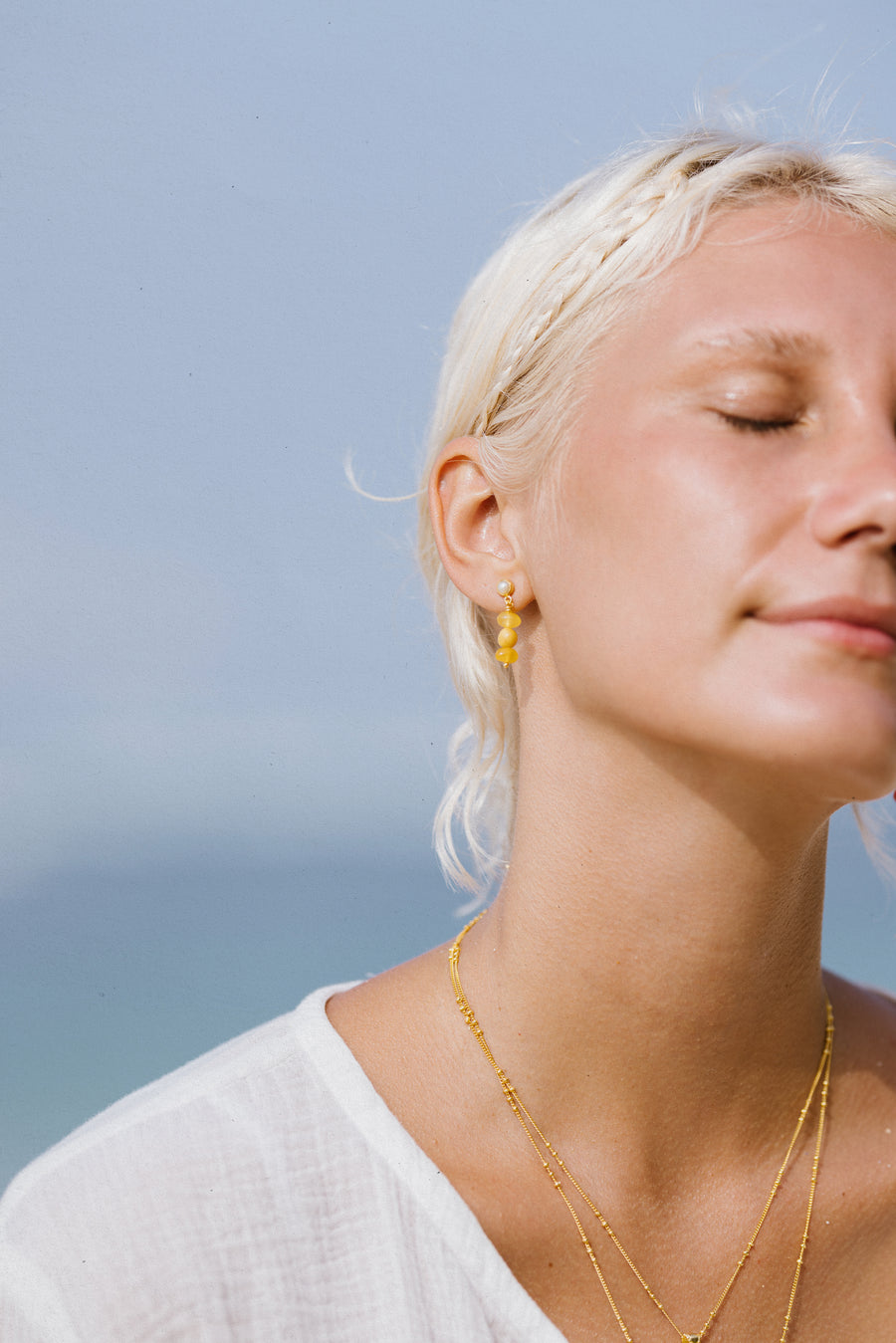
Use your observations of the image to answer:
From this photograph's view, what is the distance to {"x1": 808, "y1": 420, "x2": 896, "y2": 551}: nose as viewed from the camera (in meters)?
1.58

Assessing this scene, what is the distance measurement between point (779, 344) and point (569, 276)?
1.38 ft

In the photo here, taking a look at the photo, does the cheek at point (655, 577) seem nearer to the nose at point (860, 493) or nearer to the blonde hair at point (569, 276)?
the nose at point (860, 493)

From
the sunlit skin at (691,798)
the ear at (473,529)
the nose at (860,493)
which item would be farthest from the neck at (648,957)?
the nose at (860,493)

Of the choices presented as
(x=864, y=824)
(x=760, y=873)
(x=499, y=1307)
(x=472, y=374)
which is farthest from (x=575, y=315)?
(x=499, y=1307)

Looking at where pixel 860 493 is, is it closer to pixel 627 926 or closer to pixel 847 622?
pixel 847 622

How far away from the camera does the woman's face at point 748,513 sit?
158 cm

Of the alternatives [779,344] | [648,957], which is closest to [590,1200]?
[648,957]

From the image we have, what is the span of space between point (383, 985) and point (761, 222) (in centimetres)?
124

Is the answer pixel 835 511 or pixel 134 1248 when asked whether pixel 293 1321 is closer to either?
pixel 134 1248

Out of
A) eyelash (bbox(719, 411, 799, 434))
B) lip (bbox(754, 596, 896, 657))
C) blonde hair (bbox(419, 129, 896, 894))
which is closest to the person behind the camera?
lip (bbox(754, 596, 896, 657))

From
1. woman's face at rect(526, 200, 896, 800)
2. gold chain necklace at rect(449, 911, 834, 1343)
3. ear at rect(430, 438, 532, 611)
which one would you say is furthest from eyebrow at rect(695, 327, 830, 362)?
gold chain necklace at rect(449, 911, 834, 1343)

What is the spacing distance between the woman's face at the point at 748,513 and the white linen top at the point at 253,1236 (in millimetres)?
680

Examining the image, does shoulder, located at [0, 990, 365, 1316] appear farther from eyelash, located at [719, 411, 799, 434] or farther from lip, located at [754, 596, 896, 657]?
eyelash, located at [719, 411, 799, 434]

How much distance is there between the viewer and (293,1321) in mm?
1764
